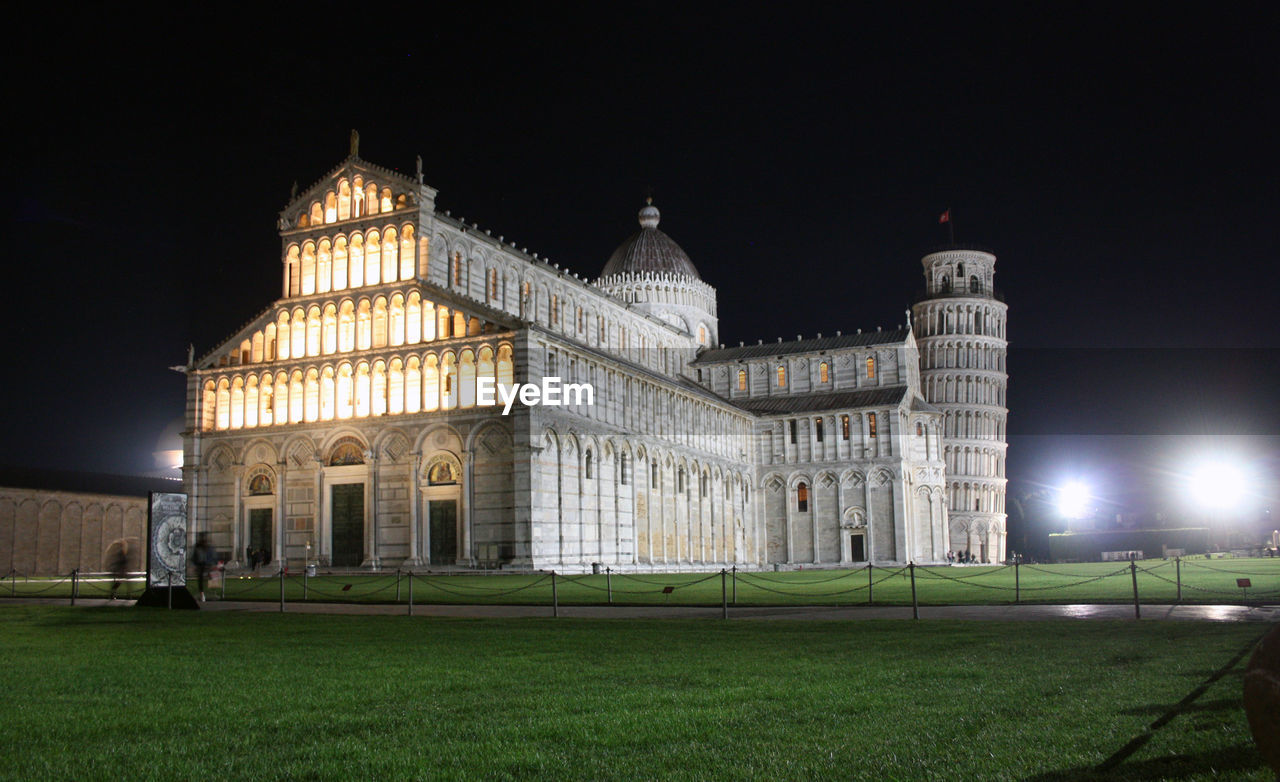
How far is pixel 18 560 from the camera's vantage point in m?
68.2

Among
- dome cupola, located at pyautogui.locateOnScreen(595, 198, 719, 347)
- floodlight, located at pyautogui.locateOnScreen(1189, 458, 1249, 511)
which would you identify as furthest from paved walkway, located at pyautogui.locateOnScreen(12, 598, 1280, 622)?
floodlight, located at pyautogui.locateOnScreen(1189, 458, 1249, 511)

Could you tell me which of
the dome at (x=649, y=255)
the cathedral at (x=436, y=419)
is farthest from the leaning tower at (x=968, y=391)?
the dome at (x=649, y=255)

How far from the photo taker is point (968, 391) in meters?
97.1

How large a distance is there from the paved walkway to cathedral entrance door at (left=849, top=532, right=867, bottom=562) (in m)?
55.5

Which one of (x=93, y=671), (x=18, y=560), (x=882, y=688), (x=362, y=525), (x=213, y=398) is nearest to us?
(x=882, y=688)

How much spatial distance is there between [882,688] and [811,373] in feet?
258

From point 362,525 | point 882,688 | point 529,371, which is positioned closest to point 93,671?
point 882,688

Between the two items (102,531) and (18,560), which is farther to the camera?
(102,531)

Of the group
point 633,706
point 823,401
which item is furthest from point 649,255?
point 633,706

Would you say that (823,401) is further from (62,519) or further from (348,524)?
(62,519)

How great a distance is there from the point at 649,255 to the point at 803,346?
15517 mm

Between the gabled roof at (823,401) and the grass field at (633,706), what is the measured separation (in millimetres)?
65570

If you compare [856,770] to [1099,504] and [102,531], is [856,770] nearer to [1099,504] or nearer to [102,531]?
[102,531]

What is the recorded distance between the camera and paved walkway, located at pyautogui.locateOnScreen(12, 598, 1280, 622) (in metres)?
23.0
